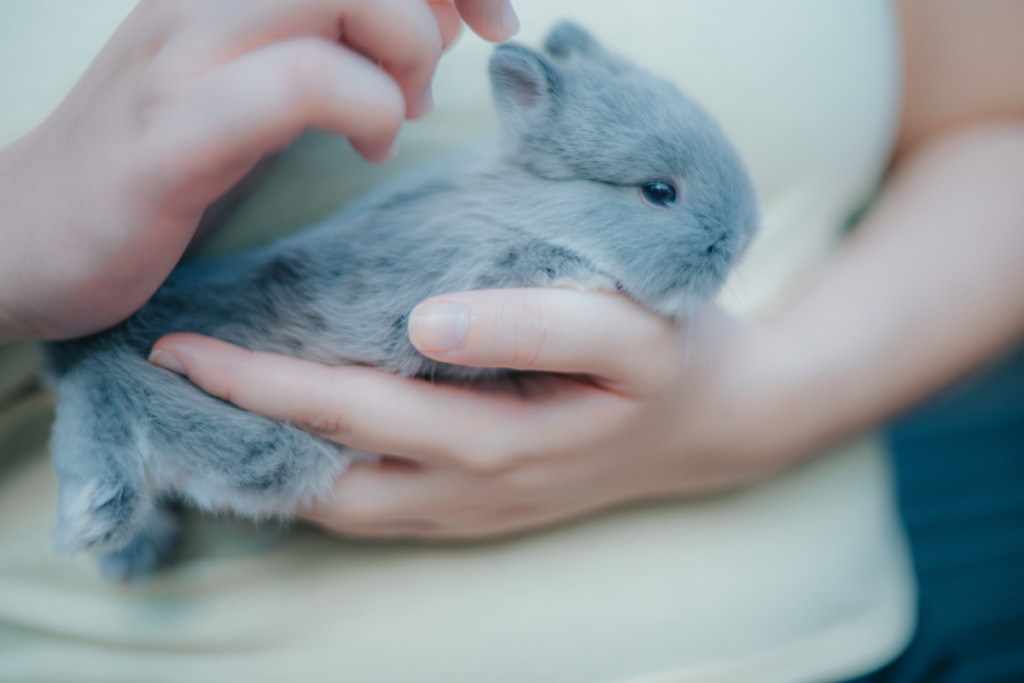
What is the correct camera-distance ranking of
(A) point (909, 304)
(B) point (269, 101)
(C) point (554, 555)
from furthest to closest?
(A) point (909, 304) < (C) point (554, 555) < (B) point (269, 101)

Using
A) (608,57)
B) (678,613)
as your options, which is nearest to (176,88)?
(608,57)

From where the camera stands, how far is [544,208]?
759mm

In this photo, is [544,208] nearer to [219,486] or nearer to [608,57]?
[608,57]

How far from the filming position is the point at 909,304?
107cm

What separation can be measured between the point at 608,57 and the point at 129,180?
0.63m

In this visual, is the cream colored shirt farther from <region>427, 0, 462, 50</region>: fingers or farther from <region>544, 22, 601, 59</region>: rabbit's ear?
<region>427, 0, 462, 50</region>: fingers

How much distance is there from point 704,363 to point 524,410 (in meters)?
0.30

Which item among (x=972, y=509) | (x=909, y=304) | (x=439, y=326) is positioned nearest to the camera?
(x=439, y=326)

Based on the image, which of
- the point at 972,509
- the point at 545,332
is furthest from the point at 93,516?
the point at 972,509

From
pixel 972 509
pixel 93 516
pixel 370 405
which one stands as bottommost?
pixel 972 509

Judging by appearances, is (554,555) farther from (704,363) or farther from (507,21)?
(507,21)

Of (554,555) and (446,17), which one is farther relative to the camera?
(554,555)

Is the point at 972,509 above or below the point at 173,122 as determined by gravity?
below

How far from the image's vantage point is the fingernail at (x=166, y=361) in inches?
28.6
